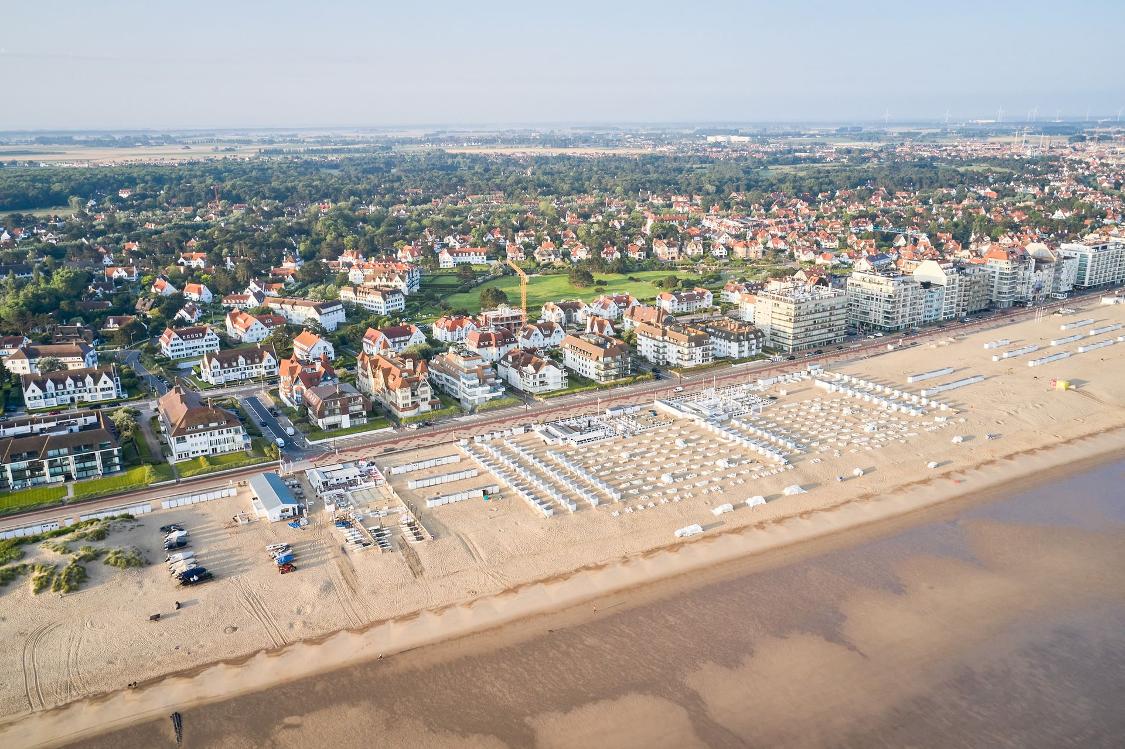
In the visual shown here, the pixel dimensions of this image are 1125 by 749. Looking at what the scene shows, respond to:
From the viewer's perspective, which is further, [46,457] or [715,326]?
[715,326]

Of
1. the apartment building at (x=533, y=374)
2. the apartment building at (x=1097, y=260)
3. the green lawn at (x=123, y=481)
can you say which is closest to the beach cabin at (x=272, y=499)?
the green lawn at (x=123, y=481)

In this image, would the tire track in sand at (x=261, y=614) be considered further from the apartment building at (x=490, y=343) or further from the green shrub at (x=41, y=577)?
the apartment building at (x=490, y=343)

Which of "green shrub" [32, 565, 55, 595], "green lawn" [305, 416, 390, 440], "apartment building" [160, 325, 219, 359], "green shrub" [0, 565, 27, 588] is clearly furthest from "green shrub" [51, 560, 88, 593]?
"apartment building" [160, 325, 219, 359]

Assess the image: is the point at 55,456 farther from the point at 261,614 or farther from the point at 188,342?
the point at 188,342

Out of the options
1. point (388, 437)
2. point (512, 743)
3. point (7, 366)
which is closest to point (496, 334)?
point (388, 437)

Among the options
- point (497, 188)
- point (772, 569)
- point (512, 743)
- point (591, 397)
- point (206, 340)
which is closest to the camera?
point (512, 743)

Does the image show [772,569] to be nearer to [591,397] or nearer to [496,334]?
[591,397]

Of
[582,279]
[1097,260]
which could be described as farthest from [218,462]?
[1097,260]
